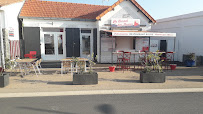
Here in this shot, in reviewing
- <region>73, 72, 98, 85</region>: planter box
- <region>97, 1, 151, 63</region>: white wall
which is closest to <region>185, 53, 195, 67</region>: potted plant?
<region>97, 1, 151, 63</region>: white wall

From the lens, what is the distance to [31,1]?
12.6 metres

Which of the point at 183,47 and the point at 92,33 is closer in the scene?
the point at 92,33

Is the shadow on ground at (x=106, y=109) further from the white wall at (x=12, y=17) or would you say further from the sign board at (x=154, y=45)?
the sign board at (x=154, y=45)

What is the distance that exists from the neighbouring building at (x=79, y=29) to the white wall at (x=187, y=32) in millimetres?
2402

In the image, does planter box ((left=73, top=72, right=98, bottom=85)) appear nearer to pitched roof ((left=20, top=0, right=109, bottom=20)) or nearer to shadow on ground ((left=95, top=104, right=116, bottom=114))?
shadow on ground ((left=95, top=104, right=116, bottom=114))

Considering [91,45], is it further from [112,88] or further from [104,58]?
[112,88]

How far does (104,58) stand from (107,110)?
320 inches


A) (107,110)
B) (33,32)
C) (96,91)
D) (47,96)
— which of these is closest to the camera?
(107,110)

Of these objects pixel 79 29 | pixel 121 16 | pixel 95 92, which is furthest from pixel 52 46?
pixel 95 92

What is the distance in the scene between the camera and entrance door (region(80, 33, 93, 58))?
12.5 metres

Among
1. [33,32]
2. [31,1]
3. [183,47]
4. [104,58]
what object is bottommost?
[104,58]

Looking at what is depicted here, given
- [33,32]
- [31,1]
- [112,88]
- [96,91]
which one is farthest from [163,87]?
[31,1]

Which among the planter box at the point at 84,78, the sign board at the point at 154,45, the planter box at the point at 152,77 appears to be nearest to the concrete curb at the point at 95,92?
the planter box at the point at 84,78

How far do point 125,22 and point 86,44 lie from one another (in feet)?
11.2
